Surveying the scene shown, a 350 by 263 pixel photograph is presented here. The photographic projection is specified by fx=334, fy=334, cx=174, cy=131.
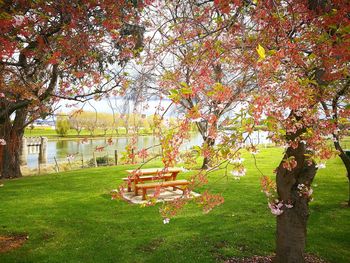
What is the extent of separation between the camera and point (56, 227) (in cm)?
765

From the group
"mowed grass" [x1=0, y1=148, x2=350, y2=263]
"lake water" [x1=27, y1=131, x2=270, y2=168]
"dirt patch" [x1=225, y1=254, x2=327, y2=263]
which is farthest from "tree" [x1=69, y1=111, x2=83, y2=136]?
"dirt patch" [x1=225, y1=254, x2=327, y2=263]

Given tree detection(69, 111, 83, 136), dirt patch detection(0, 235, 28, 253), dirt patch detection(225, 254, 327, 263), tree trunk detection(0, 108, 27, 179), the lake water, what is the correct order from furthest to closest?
tree trunk detection(0, 108, 27, 179)
dirt patch detection(0, 235, 28, 253)
dirt patch detection(225, 254, 327, 263)
tree detection(69, 111, 83, 136)
the lake water

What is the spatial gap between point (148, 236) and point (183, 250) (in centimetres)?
100

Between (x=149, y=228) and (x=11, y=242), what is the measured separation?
9.26 ft

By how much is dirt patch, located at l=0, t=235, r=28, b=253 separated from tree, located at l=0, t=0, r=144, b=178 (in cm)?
245

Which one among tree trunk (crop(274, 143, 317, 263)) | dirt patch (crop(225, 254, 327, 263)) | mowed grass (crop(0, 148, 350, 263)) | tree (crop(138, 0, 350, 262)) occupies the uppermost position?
tree (crop(138, 0, 350, 262))

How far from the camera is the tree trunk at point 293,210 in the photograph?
197 inches

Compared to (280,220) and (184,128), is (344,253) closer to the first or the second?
(280,220)

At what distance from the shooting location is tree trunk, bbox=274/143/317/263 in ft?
16.4

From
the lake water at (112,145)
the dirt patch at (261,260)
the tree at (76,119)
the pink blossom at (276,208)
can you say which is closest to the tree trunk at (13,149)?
the tree at (76,119)

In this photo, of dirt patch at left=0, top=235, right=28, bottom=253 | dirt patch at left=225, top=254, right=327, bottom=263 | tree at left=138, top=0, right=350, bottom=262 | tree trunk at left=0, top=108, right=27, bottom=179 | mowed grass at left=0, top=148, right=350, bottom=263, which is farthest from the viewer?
tree trunk at left=0, top=108, right=27, bottom=179

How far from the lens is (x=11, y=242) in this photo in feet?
22.0

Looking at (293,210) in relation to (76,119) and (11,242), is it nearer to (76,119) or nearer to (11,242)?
(11,242)

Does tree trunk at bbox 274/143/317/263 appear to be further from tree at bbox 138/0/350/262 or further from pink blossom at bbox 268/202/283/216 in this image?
pink blossom at bbox 268/202/283/216
